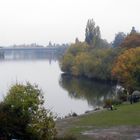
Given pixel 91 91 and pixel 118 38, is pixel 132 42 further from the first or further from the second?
pixel 118 38

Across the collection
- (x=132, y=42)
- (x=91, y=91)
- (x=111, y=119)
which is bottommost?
(x=91, y=91)

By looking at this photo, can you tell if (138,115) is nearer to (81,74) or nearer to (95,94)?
(95,94)

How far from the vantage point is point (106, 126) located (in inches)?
1023

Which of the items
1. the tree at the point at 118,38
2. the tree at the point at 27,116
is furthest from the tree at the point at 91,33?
the tree at the point at 27,116

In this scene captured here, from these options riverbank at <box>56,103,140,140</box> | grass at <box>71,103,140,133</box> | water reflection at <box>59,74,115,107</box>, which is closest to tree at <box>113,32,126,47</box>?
water reflection at <box>59,74,115,107</box>

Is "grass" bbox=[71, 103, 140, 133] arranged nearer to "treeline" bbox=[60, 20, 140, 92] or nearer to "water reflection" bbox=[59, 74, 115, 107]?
"water reflection" bbox=[59, 74, 115, 107]

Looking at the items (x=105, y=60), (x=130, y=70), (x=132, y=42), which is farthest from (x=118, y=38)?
(x=130, y=70)

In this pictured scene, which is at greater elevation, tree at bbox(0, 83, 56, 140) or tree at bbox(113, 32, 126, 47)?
tree at bbox(113, 32, 126, 47)

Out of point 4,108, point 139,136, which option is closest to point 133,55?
point 139,136

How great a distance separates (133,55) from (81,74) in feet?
99.9

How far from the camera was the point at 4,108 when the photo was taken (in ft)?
60.0

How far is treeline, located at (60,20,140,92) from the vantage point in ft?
175

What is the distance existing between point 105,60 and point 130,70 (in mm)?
24083

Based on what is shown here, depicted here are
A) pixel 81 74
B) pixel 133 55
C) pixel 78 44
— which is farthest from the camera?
pixel 78 44
